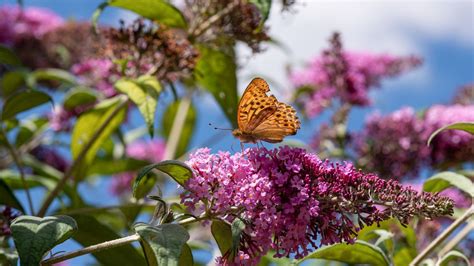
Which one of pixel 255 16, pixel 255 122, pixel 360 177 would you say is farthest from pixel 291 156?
pixel 255 16

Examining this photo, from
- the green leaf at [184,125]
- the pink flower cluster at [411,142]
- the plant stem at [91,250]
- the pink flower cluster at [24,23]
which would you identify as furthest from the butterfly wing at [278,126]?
the pink flower cluster at [24,23]

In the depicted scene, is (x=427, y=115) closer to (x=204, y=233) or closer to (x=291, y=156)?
(x=204, y=233)

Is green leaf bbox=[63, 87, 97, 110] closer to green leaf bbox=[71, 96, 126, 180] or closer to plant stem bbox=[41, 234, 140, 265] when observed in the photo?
green leaf bbox=[71, 96, 126, 180]

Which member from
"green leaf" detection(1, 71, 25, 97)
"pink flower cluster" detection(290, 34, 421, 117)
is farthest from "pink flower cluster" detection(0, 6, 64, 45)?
"pink flower cluster" detection(290, 34, 421, 117)

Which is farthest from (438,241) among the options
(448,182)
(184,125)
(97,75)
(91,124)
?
(184,125)

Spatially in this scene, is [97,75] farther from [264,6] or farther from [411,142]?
[411,142]
